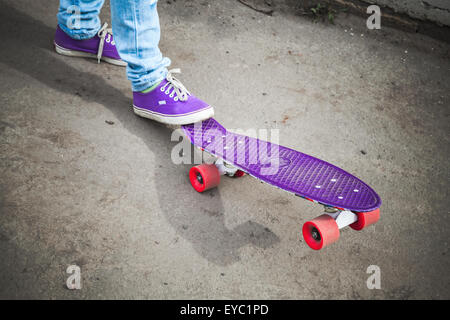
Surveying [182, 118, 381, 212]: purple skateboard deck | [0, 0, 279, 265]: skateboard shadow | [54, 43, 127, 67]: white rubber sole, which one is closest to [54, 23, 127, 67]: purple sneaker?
[54, 43, 127, 67]: white rubber sole

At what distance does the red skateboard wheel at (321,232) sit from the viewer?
1.48 meters

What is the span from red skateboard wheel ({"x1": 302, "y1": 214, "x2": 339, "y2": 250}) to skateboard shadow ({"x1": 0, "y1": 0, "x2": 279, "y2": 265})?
202mm

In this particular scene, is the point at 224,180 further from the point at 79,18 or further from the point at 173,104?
the point at 79,18

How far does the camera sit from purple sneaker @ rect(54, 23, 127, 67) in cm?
246

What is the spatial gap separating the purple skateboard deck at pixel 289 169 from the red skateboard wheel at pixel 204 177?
8cm

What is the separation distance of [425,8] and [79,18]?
2.67m

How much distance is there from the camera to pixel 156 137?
211cm
